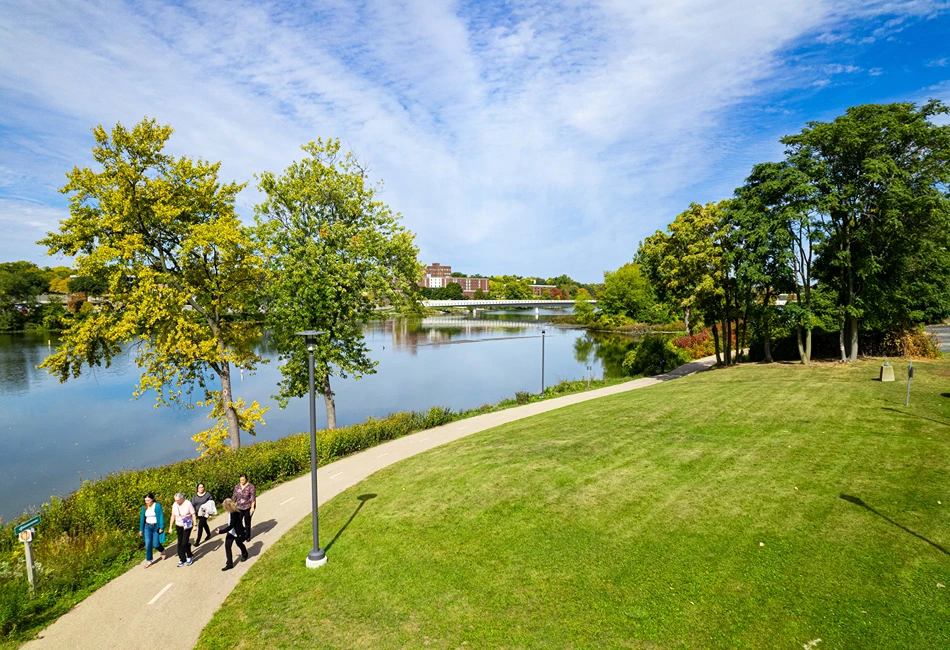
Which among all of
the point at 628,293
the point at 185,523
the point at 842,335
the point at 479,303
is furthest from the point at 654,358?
the point at 479,303

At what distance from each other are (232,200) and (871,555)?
21809 millimetres

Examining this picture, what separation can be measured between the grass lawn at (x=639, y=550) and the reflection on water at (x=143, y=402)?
15.8 metres

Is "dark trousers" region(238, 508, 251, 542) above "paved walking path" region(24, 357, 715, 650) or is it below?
above

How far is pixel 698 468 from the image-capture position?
501 inches

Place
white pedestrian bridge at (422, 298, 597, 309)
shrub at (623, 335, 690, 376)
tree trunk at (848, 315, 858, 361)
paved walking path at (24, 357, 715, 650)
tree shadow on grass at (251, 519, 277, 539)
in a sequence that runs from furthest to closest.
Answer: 1. white pedestrian bridge at (422, 298, 597, 309)
2. shrub at (623, 335, 690, 376)
3. tree trunk at (848, 315, 858, 361)
4. tree shadow on grass at (251, 519, 277, 539)
5. paved walking path at (24, 357, 715, 650)

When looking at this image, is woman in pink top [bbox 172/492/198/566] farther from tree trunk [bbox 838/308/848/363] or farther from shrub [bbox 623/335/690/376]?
shrub [bbox 623/335/690/376]

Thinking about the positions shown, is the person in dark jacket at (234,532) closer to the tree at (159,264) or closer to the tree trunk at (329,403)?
the tree at (159,264)

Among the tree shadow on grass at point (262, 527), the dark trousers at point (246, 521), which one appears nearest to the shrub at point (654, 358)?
the tree shadow on grass at point (262, 527)

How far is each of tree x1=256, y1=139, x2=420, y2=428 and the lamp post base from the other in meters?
11.3

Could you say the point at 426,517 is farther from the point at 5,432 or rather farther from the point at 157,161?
the point at 5,432

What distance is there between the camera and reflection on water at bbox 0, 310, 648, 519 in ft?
73.0

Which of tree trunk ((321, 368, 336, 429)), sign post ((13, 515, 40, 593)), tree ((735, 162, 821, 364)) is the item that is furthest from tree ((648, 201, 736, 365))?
sign post ((13, 515, 40, 593))

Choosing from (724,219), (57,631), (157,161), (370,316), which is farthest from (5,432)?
(724,219)

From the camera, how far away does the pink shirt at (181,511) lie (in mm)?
10117
